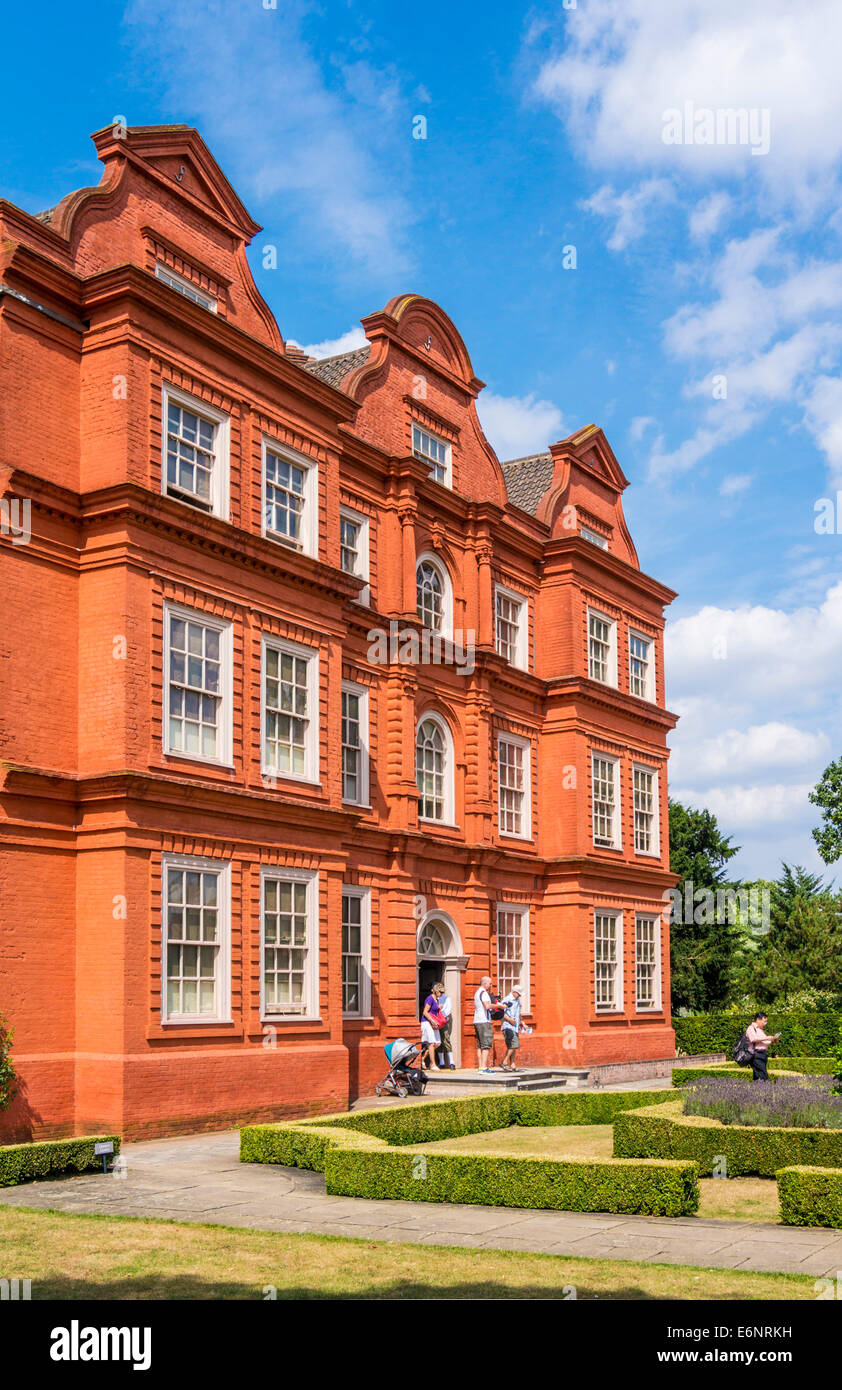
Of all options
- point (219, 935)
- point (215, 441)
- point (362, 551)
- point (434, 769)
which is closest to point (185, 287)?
point (215, 441)

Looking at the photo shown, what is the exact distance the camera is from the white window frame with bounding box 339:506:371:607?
28750 millimetres

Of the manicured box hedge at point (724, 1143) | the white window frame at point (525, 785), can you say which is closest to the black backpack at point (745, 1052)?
the manicured box hedge at point (724, 1143)

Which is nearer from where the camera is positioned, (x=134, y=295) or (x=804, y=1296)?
(x=804, y=1296)

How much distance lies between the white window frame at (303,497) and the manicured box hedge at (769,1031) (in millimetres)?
23357

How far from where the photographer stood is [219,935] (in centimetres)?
2200

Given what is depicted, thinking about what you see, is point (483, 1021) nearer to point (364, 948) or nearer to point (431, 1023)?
point (431, 1023)

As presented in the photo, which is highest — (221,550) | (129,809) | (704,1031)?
(221,550)

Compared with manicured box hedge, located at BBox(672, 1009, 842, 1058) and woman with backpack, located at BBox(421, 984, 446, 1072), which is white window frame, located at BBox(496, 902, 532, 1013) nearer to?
woman with backpack, located at BBox(421, 984, 446, 1072)

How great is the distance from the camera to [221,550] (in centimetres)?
2273

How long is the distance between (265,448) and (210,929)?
867cm

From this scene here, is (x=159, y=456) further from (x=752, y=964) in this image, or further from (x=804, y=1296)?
(x=752, y=964)

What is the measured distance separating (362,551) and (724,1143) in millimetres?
15830
